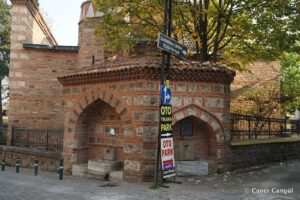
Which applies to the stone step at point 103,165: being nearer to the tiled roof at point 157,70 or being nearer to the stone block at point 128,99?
the stone block at point 128,99

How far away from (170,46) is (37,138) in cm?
1032

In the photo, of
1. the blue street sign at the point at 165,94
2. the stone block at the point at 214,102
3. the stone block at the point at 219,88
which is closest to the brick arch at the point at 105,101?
the blue street sign at the point at 165,94

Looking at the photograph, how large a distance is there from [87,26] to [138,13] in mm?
5417

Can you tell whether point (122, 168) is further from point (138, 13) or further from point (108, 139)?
point (138, 13)

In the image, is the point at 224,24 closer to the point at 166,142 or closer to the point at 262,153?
the point at 262,153

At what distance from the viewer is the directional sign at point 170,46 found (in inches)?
323

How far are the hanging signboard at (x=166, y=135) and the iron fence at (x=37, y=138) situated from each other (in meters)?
7.39

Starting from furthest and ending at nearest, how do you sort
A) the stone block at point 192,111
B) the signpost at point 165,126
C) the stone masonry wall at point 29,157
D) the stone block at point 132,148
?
the stone masonry wall at point 29,157
the stone block at point 192,111
the stone block at point 132,148
the signpost at point 165,126

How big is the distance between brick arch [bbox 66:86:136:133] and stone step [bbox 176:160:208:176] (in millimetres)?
2024

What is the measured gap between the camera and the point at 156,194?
7.83 metres

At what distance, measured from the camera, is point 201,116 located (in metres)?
10.0

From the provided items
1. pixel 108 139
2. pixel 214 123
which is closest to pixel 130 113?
pixel 108 139

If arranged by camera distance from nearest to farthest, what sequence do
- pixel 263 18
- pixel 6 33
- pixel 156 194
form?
pixel 156 194 < pixel 263 18 < pixel 6 33

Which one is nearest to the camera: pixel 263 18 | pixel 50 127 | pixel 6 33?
pixel 263 18
